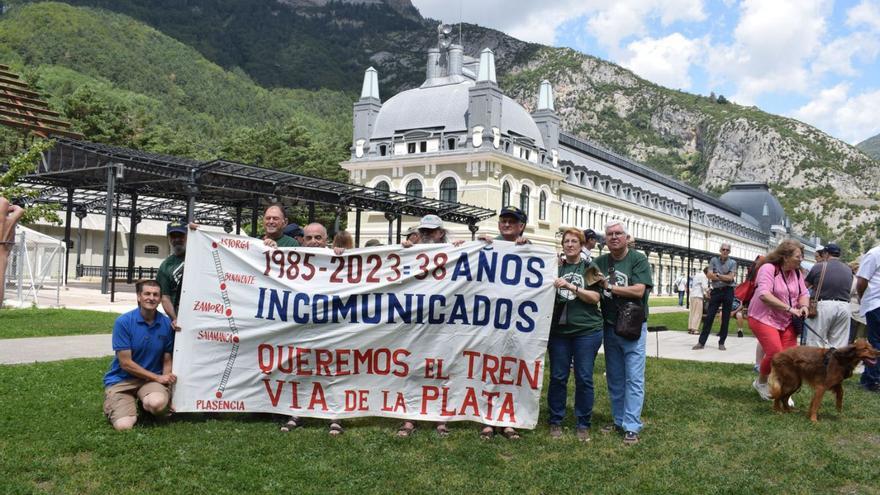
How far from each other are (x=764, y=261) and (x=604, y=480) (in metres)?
4.65

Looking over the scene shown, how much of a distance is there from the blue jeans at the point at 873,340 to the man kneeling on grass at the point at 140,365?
29.3 feet

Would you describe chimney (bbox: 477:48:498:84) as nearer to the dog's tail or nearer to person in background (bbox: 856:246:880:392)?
person in background (bbox: 856:246:880:392)

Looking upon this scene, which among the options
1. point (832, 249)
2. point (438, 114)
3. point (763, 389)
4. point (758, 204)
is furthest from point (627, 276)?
point (758, 204)

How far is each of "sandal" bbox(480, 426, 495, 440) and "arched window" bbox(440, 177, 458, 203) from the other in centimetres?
4299

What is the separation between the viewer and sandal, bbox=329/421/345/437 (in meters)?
6.29

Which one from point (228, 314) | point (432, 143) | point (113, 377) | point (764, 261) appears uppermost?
point (432, 143)

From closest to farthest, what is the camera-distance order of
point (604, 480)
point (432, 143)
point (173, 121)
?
1. point (604, 480)
2. point (432, 143)
3. point (173, 121)

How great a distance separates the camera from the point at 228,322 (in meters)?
6.74

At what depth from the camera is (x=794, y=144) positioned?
17488cm

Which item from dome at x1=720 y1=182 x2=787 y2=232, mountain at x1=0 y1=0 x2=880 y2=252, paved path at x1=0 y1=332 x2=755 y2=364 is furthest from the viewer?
mountain at x1=0 y1=0 x2=880 y2=252

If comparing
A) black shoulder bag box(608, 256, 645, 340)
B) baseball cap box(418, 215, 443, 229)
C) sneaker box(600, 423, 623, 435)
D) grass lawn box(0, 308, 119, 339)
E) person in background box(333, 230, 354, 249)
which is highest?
baseball cap box(418, 215, 443, 229)

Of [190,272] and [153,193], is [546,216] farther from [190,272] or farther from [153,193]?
[190,272]

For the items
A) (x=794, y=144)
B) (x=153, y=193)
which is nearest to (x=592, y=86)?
(x=794, y=144)

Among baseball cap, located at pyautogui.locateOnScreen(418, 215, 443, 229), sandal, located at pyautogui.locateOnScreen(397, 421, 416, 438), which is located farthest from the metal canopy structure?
sandal, located at pyautogui.locateOnScreen(397, 421, 416, 438)
